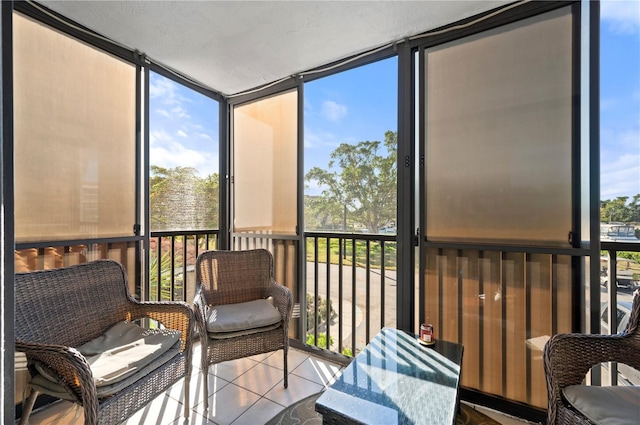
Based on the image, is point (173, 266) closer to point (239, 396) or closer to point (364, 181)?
point (239, 396)

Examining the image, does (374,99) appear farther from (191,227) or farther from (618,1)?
(191,227)

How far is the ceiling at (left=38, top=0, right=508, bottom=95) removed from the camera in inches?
69.4

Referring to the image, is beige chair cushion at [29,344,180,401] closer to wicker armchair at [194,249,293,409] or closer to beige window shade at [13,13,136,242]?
wicker armchair at [194,249,293,409]

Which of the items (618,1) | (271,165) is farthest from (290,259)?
(618,1)

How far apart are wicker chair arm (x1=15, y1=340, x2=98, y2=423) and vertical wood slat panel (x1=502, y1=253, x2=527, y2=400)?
89.9 inches

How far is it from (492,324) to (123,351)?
2245mm

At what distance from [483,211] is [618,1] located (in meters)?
1.33

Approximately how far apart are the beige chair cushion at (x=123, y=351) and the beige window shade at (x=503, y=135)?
186cm

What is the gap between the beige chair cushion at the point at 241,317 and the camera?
1.83m

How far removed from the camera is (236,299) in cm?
231

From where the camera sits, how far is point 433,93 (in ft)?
6.50

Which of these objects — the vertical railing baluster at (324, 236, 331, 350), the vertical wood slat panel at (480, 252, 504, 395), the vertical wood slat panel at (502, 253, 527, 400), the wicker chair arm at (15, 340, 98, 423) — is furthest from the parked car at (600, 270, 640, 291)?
the wicker chair arm at (15, 340, 98, 423)

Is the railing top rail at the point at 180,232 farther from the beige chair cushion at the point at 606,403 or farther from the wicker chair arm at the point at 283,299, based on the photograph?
the beige chair cushion at the point at 606,403

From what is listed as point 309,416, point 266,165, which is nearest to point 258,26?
point 266,165
